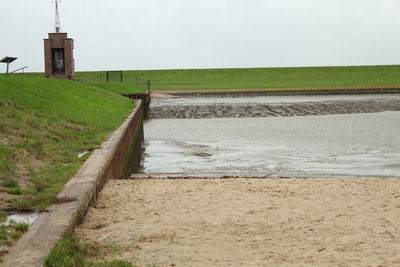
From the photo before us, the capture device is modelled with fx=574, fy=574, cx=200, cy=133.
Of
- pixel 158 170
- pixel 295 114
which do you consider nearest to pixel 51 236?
pixel 158 170

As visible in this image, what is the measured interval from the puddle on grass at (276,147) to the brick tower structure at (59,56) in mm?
10520

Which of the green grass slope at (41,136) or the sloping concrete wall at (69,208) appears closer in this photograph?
the sloping concrete wall at (69,208)

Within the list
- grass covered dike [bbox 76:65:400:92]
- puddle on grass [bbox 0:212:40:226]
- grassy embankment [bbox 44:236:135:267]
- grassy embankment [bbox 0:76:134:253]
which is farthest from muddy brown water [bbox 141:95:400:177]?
grass covered dike [bbox 76:65:400:92]

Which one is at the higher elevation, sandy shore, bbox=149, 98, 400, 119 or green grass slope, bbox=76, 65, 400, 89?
green grass slope, bbox=76, 65, 400, 89

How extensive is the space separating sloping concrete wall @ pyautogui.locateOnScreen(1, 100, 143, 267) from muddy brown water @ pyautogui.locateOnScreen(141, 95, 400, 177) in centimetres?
257

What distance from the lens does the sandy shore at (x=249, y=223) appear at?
4926mm

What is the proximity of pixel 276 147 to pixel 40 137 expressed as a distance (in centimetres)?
770

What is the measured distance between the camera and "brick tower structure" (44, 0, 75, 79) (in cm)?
3441

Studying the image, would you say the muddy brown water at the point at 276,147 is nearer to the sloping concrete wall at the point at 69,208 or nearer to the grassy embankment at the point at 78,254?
the sloping concrete wall at the point at 69,208

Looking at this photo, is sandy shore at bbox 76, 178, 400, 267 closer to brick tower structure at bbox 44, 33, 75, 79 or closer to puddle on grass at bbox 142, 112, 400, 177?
puddle on grass at bbox 142, 112, 400, 177

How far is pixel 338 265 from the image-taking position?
4727 millimetres

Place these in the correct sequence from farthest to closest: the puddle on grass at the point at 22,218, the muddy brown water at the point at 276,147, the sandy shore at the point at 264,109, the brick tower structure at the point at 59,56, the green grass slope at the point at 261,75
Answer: the green grass slope at the point at 261,75, the brick tower structure at the point at 59,56, the sandy shore at the point at 264,109, the muddy brown water at the point at 276,147, the puddle on grass at the point at 22,218

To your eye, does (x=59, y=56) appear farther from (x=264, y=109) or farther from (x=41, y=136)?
(x=41, y=136)

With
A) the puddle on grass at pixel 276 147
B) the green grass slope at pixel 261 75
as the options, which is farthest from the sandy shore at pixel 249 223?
the green grass slope at pixel 261 75
